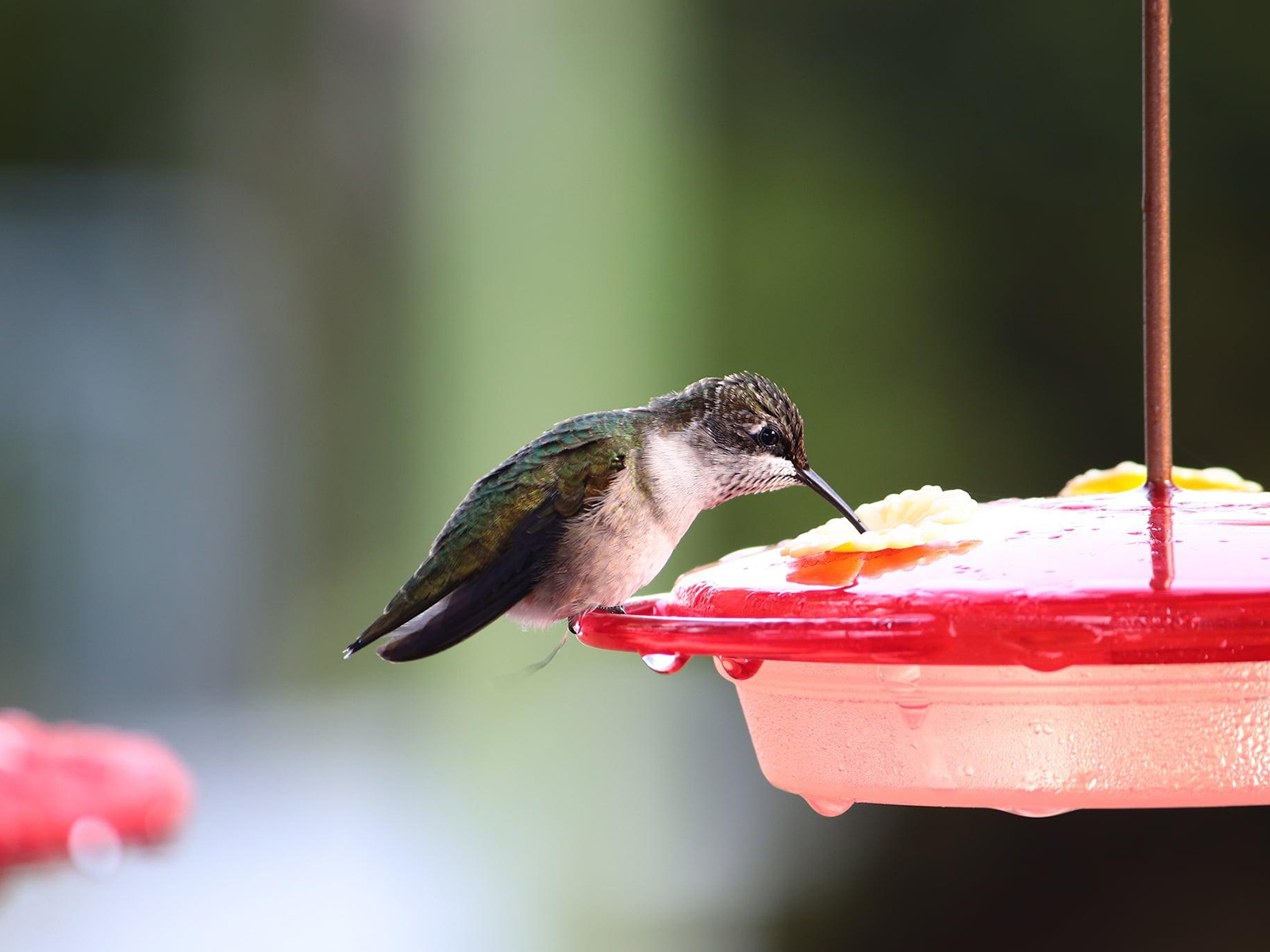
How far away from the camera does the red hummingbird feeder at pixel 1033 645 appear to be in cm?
102

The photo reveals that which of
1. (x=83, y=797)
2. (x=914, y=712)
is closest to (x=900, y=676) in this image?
(x=914, y=712)

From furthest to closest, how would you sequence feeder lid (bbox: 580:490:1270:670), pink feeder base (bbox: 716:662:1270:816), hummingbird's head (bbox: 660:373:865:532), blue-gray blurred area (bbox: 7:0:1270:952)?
blue-gray blurred area (bbox: 7:0:1270:952)
hummingbird's head (bbox: 660:373:865:532)
pink feeder base (bbox: 716:662:1270:816)
feeder lid (bbox: 580:490:1270:670)

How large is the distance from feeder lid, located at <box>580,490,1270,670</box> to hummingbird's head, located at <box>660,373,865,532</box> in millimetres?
498

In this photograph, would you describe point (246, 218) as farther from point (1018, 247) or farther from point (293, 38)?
point (1018, 247)

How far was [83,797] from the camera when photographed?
1622 millimetres

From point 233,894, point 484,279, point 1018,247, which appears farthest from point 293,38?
point 233,894

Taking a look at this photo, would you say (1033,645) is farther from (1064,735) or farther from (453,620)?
(453,620)

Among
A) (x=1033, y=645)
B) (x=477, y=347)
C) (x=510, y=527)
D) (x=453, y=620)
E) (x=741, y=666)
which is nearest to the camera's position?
(x=1033, y=645)

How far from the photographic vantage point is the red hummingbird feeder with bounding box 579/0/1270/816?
3.35 feet

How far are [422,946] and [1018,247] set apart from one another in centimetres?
342

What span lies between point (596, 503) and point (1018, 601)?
77 cm

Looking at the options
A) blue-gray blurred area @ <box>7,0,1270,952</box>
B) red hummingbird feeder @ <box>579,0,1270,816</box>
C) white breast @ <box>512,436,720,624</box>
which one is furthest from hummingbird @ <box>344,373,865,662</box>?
blue-gray blurred area @ <box>7,0,1270,952</box>

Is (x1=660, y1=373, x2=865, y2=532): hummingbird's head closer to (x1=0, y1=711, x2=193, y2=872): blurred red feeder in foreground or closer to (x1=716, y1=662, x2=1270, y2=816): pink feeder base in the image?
(x1=716, y1=662, x2=1270, y2=816): pink feeder base

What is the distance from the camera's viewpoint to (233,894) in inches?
201
